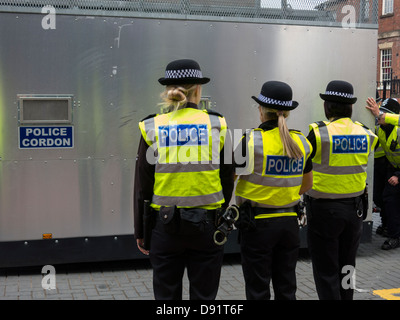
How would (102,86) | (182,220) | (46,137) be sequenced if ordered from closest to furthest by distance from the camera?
(182,220) → (46,137) → (102,86)

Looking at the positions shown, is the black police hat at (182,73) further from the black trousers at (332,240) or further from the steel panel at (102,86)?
the steel panel at (102,86)

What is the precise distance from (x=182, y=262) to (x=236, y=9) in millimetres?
3583

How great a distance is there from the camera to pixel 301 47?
6.33 meters

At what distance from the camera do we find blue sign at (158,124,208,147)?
3.46 meters

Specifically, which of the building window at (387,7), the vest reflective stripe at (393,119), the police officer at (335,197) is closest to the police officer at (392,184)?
the vest reflective stripe at (393,119)

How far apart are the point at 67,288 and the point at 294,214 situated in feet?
9.07

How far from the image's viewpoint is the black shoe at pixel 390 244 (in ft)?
24.0

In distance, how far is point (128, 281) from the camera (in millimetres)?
5812

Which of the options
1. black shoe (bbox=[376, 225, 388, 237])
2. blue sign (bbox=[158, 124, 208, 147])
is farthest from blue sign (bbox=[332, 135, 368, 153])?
black shoe (bbox=[376, 225, 388, 237])

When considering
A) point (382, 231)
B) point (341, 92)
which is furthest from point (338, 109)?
point (382, 231)

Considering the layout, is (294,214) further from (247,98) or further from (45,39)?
(45,39)

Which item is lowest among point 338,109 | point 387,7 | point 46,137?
point 46,137

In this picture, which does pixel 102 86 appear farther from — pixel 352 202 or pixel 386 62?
pixel 386 62
